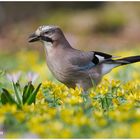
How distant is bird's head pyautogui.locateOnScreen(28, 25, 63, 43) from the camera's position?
6.25 meters

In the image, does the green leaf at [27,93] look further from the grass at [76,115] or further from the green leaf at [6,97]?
the green leaf at [6,97]

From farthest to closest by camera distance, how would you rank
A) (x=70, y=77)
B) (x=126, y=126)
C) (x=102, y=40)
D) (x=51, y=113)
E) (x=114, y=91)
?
1. (x=102, y=40)
2. (x=70, y=77)
3. (x=114, y=91)
4. (x=51, y=113)
5. (x=126, y=126)

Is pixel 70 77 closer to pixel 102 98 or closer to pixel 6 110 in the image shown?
pixel 102 98

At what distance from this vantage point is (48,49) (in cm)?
645

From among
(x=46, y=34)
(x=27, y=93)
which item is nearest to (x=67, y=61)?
(x=46, y=34)

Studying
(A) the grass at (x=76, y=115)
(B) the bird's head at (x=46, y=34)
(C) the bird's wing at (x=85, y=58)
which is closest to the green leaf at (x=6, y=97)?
(A) the grass at (x=76, y=115)

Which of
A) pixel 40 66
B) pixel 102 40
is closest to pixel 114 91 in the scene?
pixel 40 66

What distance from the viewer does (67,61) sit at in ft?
20.9

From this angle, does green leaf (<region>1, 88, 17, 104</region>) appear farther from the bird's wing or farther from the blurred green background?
the blurred green background

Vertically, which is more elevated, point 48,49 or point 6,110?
point 48,49

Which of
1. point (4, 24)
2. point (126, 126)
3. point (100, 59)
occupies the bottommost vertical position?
point (126, 126)

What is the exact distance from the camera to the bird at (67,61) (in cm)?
632

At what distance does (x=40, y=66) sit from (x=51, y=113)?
571 centimetres

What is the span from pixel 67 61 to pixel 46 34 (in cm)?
35
